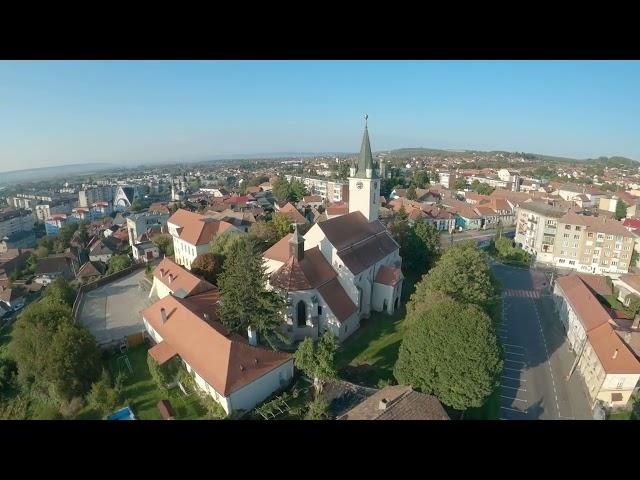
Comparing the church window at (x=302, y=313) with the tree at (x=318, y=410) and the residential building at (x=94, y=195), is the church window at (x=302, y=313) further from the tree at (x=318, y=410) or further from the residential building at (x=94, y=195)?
the residential building at (x=94, y=195)

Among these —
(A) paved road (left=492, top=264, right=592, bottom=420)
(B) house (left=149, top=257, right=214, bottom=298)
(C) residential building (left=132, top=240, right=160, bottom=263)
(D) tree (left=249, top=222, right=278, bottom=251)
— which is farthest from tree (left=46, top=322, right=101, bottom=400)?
(C) residential building (left=132, top=240, right=160, bottom=263)

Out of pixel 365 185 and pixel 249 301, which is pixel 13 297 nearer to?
pixel 249 301

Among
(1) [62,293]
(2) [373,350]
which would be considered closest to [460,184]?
(2) [373,350]

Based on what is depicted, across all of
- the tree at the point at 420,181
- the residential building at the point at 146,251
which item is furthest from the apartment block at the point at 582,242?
the residential building at the point at 146,251
